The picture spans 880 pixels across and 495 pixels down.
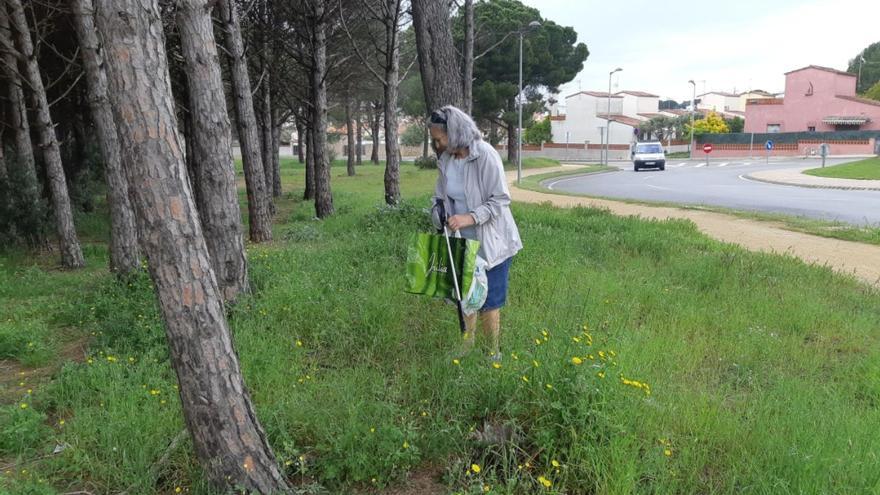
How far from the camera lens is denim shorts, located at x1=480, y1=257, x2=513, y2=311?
384cm

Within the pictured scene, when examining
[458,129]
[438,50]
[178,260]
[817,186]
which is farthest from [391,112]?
[817,186]

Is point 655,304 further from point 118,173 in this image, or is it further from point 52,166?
point 52,166

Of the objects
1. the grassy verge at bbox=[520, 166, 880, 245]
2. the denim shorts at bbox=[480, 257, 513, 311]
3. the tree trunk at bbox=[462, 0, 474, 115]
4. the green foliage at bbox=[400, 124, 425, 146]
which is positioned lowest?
the grassy verge at bbox=[520, 166, 880, 245]

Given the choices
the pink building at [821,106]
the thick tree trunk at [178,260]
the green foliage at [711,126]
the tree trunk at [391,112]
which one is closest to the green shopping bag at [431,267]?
the thick tree trunk at [178,260]

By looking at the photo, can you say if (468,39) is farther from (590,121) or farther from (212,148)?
(590,121)

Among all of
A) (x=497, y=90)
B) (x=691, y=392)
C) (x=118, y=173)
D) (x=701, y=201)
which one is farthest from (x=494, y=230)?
(x=497, y=90)

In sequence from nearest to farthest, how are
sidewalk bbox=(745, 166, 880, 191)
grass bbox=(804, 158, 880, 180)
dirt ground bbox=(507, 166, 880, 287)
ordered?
dirt ground bbox=(507, 166, 880, 287), sidewalk bbox=(745, 166, 880, 191), grass bbox=(804, 158, 880, 180)

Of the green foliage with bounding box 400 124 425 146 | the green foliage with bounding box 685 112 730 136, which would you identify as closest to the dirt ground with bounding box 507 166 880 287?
the green foliage with bounding box 685 112 730 136

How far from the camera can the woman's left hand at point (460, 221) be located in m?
3.66

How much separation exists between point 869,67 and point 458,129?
3667 inches

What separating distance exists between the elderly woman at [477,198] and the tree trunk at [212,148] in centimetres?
277

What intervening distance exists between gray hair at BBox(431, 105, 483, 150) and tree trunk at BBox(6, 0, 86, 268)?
7733mm

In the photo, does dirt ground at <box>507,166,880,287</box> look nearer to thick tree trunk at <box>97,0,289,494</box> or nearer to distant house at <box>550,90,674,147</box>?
thick tree trunk at <box>97,0,289,494</box>

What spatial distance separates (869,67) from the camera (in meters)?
76.6
